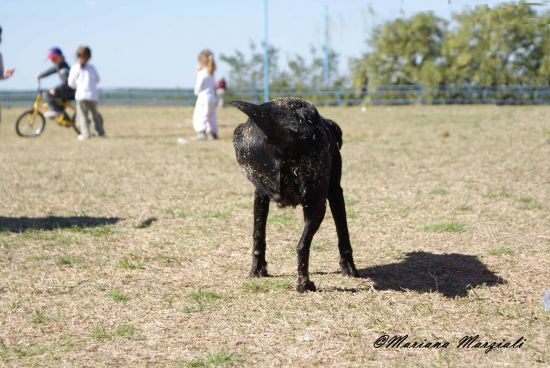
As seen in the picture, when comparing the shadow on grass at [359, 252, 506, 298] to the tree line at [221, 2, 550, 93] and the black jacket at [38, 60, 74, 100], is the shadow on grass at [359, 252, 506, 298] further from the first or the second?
the tree line at [221, 2, 550, 93]

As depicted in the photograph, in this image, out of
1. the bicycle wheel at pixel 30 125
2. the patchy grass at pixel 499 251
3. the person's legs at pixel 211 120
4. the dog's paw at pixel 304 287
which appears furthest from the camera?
the bicycle wheel at pixel 30 125

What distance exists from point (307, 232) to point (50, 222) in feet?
12.6

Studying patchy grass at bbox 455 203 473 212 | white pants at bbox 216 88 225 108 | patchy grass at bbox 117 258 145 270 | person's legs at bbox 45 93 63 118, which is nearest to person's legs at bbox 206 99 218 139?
person's legs at bbox 45 93 63 118

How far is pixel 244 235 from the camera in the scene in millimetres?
7094

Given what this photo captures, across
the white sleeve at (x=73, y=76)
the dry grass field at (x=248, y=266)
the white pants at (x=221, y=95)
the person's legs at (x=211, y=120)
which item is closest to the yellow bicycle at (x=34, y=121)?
the white sleeve at (x=73, y=76)

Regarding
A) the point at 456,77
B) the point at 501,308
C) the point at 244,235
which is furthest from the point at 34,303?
the point at 456,77

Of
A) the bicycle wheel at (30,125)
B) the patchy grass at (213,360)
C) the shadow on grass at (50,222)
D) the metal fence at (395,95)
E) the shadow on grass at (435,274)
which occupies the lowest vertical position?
the shadow on grass at (435,274)

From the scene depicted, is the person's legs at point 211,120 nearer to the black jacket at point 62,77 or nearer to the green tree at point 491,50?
the black jacket at point 62,77

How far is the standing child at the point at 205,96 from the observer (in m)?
15.8

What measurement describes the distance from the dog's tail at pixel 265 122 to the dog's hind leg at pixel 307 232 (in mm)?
569

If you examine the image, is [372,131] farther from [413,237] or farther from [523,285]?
[523,285]

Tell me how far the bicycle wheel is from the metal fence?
1294 cm

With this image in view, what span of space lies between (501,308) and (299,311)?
135 centimetres

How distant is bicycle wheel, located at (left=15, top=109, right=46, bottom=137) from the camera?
18.4 metres
